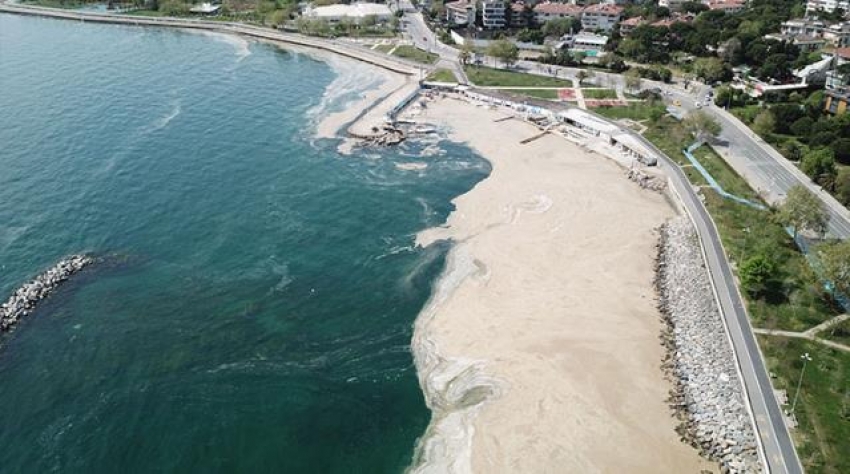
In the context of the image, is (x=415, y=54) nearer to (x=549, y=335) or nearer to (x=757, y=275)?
(x=549, y=335)

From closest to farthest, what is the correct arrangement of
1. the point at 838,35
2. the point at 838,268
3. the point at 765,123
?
the point at 838,268, the point at 765,123, the point at 838,35

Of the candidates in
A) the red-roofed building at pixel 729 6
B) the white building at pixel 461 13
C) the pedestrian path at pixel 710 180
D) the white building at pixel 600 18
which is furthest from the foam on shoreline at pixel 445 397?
the red-roofed building at pixel 729 6

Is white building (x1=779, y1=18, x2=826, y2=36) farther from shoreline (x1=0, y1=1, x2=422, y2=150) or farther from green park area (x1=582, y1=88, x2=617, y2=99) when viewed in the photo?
shoreline (x1=0, y1=1, x2=422, y2=150)

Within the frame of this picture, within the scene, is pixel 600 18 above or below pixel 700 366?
above

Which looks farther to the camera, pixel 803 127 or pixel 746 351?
pixel 803 127

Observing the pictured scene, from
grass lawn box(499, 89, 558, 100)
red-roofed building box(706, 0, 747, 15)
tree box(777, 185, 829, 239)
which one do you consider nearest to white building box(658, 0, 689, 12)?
red-roofed building box(706, 0, 747, 15)

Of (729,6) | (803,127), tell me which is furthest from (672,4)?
(803,127)

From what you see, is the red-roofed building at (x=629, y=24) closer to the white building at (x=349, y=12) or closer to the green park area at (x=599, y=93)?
the green park area at (x=599, y=93)
